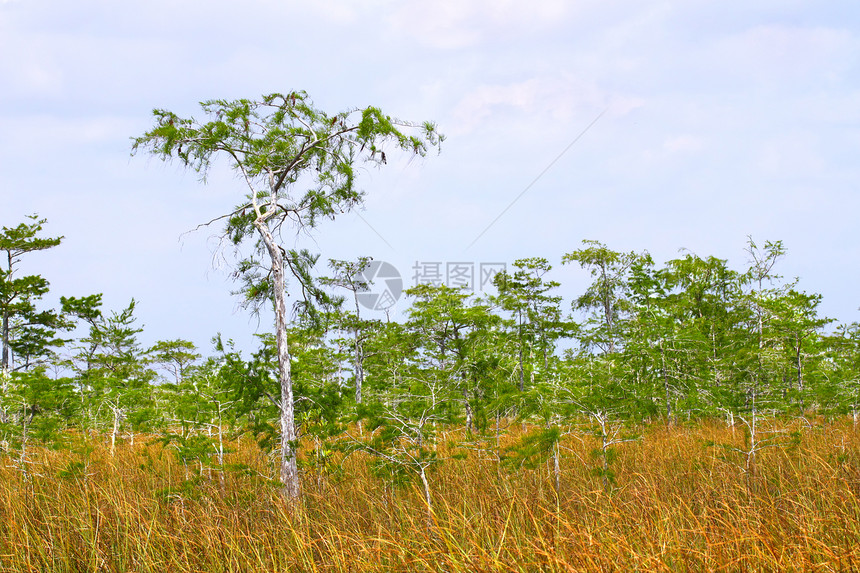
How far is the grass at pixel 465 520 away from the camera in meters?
4.03

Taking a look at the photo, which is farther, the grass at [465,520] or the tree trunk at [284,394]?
the tree trunk at [284,394]

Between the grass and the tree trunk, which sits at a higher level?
the tree trunk

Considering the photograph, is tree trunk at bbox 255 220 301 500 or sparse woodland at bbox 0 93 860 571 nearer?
sparse woodland at bbox 0 93 860 571

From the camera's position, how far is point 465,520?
4.68 metres

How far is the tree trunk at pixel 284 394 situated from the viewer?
6.46m

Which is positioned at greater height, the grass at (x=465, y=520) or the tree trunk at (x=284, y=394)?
the tree trunk at (x=284, y=394)

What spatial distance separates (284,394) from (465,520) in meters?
3.13

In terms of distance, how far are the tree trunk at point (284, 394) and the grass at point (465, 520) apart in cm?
24

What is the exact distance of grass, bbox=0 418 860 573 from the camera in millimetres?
4031

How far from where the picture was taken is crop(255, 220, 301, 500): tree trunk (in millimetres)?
6461

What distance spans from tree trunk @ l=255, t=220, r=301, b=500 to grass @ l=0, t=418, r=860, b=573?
0.80 feet

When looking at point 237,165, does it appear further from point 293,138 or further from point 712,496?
point 712,496

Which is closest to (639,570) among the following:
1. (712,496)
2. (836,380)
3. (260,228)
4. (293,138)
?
(712,496)

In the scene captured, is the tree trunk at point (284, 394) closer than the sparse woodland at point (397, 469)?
No
